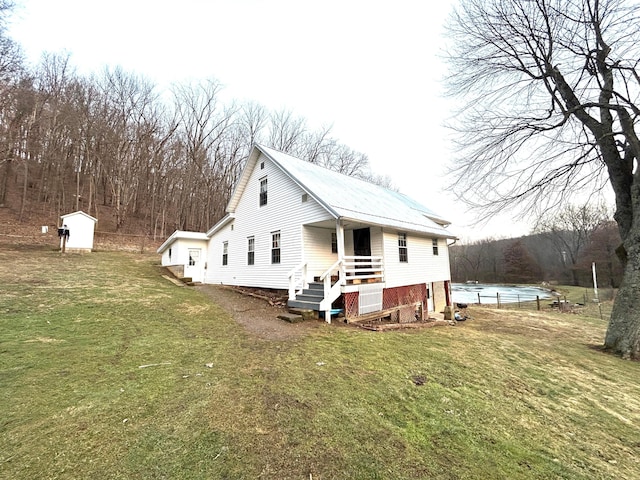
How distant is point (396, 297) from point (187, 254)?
41.5 ft

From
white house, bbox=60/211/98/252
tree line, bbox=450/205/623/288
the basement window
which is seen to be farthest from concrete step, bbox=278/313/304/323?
tree line, bbox=450/205/623/288

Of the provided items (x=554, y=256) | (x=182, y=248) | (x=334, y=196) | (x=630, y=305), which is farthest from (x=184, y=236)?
(x=554, y=256)

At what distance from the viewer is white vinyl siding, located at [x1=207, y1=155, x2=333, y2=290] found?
1096cm

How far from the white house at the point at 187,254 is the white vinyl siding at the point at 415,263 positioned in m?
11.9

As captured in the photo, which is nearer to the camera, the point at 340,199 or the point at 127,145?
the point at 340,199

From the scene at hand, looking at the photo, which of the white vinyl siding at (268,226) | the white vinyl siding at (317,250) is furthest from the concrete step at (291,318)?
the white vinyl siding at (268,226)

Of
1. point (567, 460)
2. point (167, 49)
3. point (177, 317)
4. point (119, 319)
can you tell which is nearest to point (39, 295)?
point (119, 319)

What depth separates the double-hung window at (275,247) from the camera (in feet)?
39.3

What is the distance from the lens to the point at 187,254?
17.0 m

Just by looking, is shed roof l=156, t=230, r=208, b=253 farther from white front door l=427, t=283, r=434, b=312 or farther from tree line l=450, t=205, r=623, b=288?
tree line l=450, t=205, r=623, b=288

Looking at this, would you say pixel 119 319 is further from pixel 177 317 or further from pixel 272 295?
pixel 272 295

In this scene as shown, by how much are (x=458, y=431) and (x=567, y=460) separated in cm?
112

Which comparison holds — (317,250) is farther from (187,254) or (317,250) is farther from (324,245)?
(187,254)

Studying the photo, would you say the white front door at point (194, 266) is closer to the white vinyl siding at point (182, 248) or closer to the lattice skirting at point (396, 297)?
the white vinyl siding at point (182, 248)
